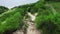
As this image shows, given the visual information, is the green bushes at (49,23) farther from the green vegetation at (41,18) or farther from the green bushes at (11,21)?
the green bushes at (11,21)

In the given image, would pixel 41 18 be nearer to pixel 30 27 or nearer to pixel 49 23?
pixel 49 23

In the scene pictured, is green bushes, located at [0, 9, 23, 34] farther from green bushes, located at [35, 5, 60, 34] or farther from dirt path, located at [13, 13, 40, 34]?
green bushes, located at [35, 5, 60, 34]

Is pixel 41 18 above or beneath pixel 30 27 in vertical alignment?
above

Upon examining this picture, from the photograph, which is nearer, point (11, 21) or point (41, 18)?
point (41, 18)

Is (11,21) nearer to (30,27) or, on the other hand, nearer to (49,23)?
(30,27)

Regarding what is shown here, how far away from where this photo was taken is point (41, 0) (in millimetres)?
2482

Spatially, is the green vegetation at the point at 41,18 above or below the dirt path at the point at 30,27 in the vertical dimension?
above

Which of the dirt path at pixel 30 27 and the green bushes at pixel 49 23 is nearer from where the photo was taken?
the green bushes at pixel 49 23

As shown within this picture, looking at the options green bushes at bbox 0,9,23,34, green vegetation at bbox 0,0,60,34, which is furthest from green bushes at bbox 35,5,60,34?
green bushes at bbox 0,9,23,34

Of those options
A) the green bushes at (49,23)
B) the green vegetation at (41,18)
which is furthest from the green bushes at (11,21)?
the green bushes at (49,23)

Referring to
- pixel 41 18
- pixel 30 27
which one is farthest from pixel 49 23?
pixel 30 27

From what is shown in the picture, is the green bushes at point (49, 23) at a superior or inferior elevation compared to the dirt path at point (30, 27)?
superior

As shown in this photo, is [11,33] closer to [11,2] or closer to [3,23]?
[3,23]

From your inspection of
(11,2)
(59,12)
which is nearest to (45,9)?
(59,12)
